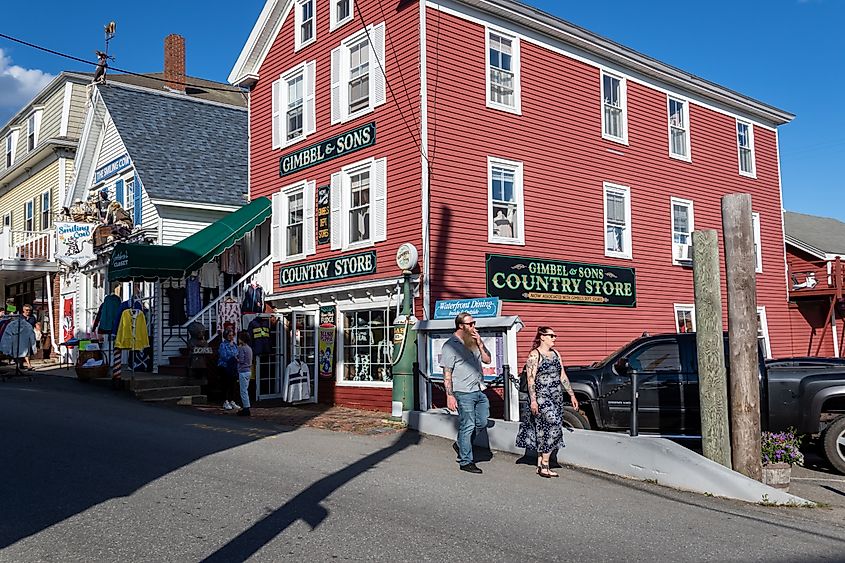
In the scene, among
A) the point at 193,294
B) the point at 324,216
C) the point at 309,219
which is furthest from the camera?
the point at 193,294

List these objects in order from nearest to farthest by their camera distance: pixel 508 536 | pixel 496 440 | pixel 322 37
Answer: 1. pixel 508 536
2. pixel 496 440
3. pixel 322 37

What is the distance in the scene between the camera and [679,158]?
72.0ft

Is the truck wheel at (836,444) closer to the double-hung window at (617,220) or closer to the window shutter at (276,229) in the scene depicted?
the double-hung window at (617,220)

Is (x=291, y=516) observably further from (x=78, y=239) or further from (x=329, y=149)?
(x=78, y=239)

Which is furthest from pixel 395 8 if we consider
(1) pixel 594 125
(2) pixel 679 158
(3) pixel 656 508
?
(3) pixel 656 508

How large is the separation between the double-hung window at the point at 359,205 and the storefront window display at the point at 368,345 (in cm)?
158

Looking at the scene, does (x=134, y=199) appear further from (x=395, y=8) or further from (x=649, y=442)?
(x=649, y=442)

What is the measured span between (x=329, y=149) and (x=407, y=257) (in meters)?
4.62

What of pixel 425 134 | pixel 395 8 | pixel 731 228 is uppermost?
pixel 395 8

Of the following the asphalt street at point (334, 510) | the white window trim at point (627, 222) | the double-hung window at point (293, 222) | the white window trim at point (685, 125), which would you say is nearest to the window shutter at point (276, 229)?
the double-hung window at point (293, 222)

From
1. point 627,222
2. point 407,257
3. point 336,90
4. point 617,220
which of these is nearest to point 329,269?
point 407,257

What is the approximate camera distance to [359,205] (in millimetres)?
18078

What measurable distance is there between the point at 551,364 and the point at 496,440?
2559mm

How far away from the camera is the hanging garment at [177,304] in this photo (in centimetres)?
2083
